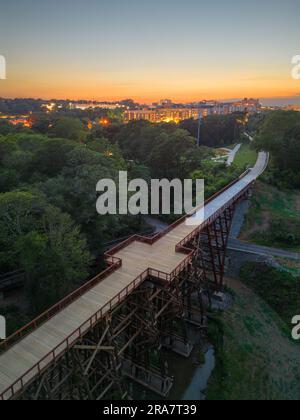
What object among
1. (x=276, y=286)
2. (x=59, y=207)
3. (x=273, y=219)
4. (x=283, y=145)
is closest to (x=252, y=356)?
(x=276, y=286)

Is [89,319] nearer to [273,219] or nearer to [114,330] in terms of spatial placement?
[114,330]

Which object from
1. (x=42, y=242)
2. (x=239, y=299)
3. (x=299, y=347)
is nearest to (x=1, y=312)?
(x=42, y=242)

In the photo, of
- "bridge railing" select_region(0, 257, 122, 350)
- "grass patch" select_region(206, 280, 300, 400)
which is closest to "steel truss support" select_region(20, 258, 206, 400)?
"bridge railing" select_region(0, 257, 122, 350)

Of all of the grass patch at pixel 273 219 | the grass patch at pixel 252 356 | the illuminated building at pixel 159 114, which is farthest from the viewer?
the illuminated building at pixel 159 114

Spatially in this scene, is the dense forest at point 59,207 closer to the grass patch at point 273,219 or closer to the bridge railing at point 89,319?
the bridge railing at point 89,319

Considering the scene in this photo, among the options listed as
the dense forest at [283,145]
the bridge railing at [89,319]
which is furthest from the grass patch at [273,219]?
the bridge railing at [89,319]
